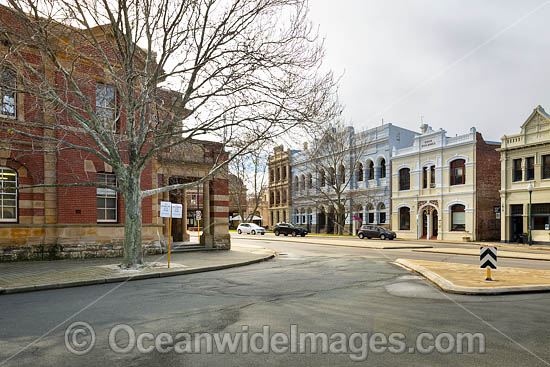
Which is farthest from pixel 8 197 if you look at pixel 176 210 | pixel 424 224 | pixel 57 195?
pixel 424 224

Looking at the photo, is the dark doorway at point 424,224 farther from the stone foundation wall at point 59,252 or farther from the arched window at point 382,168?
the stone foundation wall at point 59,252

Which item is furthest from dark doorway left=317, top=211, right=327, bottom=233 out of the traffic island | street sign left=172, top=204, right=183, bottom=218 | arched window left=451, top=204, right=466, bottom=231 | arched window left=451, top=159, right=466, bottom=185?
street sign left=172, top=204, right=183, bottom=218

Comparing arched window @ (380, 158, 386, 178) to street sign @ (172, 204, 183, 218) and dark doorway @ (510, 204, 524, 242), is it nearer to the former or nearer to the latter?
dark doorway @ (510, 204, 524, 242)

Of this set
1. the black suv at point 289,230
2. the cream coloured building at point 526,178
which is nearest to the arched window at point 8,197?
the black suv at point 289,230

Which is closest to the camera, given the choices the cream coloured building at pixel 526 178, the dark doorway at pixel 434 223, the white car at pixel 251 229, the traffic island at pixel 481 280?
the traffic island at pixel 481 280

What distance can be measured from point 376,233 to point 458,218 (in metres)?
7.14

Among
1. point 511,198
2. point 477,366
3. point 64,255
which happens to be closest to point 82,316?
point 477,366

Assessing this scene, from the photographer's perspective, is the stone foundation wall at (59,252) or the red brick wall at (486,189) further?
the red brick wall at (486,189)

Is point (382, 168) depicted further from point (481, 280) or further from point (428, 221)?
point (481, 280)

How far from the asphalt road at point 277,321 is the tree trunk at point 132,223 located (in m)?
2.14

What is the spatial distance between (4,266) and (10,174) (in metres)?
3.74

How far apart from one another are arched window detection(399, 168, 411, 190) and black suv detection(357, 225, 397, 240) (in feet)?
20.1

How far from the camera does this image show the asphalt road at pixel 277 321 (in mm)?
4969

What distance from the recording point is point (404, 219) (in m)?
40.2
